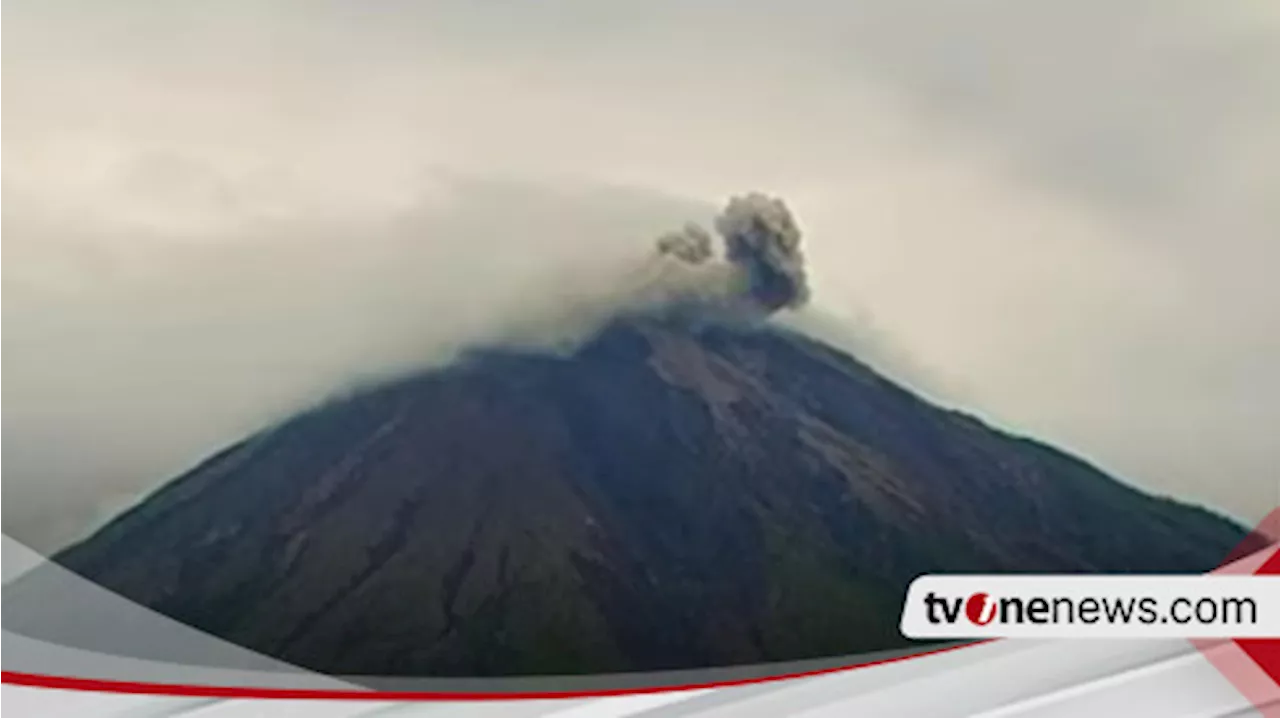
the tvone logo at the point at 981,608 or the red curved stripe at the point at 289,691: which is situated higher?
the tvone logo at the point at 981,608

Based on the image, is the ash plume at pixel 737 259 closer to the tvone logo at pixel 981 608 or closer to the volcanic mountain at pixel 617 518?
the volcanic mountain at pixel 617 518

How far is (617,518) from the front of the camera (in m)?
1.06

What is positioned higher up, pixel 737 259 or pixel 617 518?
pixel 737 259

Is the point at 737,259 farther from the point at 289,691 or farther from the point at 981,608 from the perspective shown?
the point at 289,691

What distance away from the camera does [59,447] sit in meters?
1.01

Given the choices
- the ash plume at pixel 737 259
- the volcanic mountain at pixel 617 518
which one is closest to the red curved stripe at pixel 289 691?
the volcanic mountain at pixel 617 518

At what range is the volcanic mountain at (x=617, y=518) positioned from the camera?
104 centimetres

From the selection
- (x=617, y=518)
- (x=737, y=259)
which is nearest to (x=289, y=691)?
(x=617, y=518)

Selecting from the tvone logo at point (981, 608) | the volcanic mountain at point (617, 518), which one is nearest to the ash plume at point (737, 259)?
the volcanic mountain at point (617, 518)

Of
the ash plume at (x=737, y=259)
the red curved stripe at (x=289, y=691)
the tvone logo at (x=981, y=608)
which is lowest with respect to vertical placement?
the red curved stripe at (x=289, y=691)

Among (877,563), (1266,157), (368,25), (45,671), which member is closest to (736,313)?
(877,563)

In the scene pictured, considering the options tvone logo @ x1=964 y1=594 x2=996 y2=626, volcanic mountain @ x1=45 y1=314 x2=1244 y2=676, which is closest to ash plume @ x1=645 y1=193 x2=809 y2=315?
volcanic mountain @ x1=45 y1=314 x2=1244 y2=676

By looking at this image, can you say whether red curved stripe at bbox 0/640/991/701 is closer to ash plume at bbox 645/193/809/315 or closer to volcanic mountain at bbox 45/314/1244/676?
volcanic mountain at bbox 45/314/1244/676

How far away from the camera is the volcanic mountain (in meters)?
1.04
